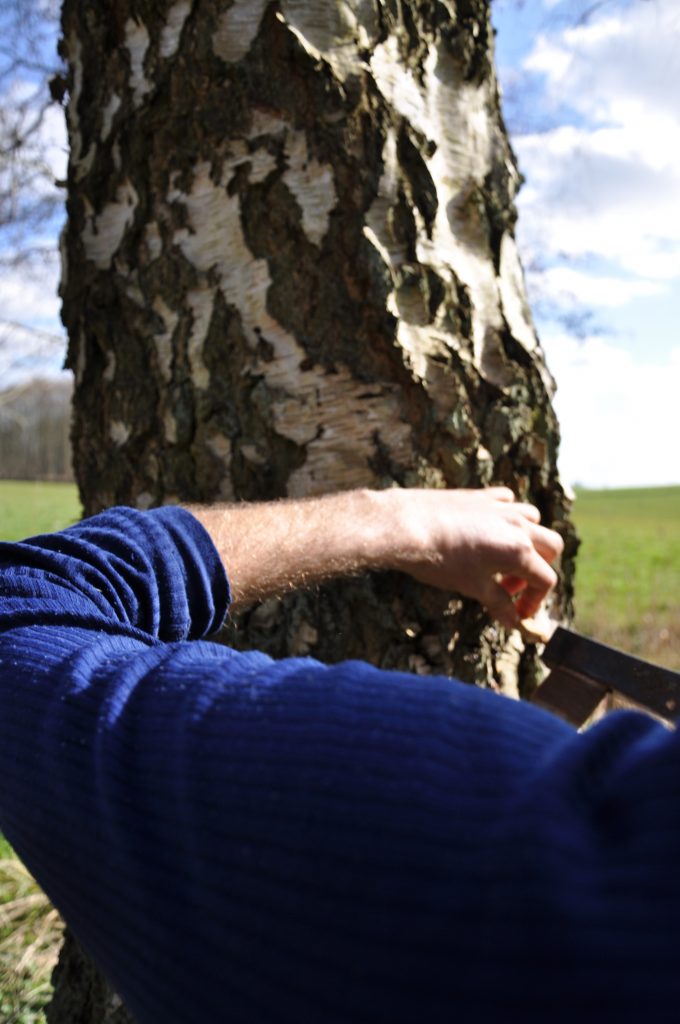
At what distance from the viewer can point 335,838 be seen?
0.67 meters

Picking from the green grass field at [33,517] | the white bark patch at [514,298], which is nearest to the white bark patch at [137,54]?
the white bark patch at [514,298]

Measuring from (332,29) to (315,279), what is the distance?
0.51 m

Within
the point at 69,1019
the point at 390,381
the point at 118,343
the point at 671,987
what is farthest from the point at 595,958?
the point at 69,1019

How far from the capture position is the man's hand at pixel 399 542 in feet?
4.71

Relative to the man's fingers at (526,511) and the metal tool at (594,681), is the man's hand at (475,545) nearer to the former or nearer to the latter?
the man's fingers at (526,511)

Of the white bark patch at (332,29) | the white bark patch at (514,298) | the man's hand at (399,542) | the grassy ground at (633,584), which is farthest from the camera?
the grassy ground at (633,584)

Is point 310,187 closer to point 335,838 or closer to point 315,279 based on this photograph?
point 315,279

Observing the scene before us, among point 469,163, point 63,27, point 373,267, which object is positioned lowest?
point 373,267

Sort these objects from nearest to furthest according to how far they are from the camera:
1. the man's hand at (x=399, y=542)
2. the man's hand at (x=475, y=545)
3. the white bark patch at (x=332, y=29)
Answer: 1. the man's hand at (x=399, y=542)
2. the man's hand at (x=475, y=545)
3. the white bark patch at (x=332, y=29)

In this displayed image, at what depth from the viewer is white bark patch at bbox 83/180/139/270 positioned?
1.98m

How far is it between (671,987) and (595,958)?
45 millimetres

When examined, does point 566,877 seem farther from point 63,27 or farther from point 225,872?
point 63,27

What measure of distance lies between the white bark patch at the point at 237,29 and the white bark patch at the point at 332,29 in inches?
2.3

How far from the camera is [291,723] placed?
0.74 metres
